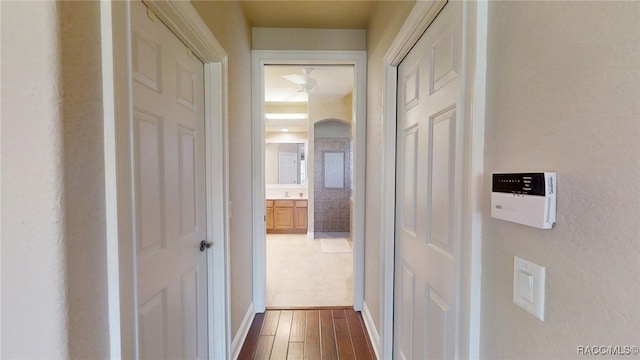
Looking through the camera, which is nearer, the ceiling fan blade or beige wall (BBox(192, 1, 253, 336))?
beige wall (BBox(192, 1, 253, 336))

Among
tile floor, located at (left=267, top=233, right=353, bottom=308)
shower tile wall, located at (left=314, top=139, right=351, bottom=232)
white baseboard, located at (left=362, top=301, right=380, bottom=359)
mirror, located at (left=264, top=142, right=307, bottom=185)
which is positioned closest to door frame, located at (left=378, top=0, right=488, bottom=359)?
white baseboard, located at (left=362, top=301, right=380, bottom=359)

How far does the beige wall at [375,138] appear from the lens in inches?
73.1

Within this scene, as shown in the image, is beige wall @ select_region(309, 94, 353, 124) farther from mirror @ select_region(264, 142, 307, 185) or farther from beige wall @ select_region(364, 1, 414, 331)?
beige wall @ select_region(364, 1, 414, 331)

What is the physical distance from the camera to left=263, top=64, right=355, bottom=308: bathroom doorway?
393cm

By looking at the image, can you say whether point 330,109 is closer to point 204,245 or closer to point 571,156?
point 204,245

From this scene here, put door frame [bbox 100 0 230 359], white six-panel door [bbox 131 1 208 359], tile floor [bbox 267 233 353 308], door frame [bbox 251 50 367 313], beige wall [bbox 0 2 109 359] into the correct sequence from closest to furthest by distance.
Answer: beige wall [bbox 0 2 109 359]
door frame [bbox 100 0 230 359]
white six-panel door [bbox 131 1 208 359]
door frame [bbox 251 50 367 313]
tile floor [bbox 267 233 353 308]

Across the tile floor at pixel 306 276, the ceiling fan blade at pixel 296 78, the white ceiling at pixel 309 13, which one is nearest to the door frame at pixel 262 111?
the white ceiling at pixel 309 13

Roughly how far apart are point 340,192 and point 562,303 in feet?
18.0

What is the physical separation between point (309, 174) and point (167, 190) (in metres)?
4.13

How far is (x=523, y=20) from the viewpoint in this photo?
2.21ft

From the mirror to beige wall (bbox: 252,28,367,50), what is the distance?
12.0ft

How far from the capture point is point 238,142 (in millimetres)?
2086

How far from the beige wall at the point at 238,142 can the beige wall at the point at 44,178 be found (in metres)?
1.02

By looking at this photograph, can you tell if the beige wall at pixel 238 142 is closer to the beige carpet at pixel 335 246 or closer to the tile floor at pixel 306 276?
the tile floor at pixel 306 276
